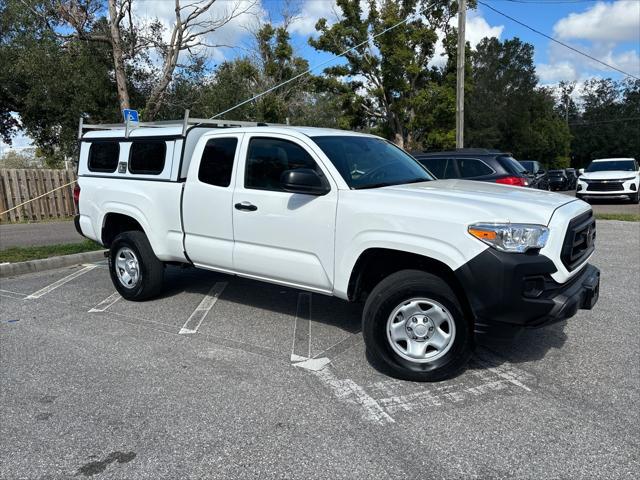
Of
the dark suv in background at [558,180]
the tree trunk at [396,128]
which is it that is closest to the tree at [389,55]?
the tree trunk at [396,128]

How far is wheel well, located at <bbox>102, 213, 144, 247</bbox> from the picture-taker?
616 cm

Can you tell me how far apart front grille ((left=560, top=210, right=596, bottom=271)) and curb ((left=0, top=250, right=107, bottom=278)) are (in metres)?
6.85

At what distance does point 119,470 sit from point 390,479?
146cm

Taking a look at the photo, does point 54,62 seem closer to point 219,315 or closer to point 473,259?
point 219,315

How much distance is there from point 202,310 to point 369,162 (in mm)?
2511

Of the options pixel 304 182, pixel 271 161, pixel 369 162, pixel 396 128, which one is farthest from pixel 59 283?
pixel 396 128

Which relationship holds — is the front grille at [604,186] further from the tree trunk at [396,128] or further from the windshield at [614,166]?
the tree trunk at [396,128]

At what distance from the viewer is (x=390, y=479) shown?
105 inches

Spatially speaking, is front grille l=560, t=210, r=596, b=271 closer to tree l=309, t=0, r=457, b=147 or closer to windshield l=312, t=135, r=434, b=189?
windshield l=312, t=135, r=434, b=189

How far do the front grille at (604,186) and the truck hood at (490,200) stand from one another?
1714cm

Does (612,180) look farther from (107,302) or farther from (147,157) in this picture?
(107,302)

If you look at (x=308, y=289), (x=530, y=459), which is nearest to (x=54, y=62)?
(x=308, y=289)

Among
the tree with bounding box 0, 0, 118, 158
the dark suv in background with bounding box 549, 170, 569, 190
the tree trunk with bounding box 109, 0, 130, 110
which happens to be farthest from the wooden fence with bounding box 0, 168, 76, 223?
the dark suv in background with bounding box 549, 170, 569, 190

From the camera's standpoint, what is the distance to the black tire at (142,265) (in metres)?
5.77
